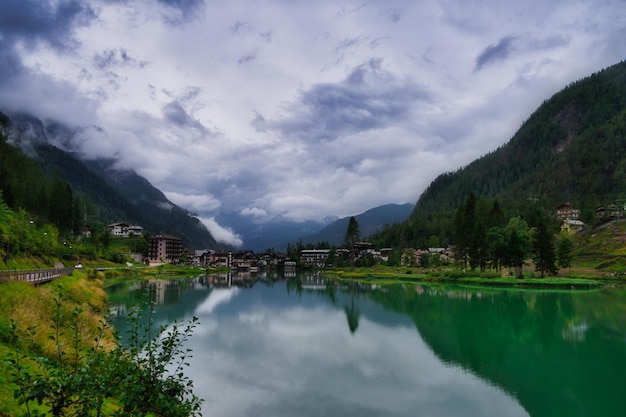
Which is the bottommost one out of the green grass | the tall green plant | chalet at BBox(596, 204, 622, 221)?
the green grass

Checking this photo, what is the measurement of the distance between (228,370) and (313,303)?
3175 cm

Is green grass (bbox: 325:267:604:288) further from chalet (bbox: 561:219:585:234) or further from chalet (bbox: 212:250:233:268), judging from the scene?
chalet (bbox: 212:250:233:268)

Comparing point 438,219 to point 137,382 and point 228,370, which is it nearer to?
point 228,370

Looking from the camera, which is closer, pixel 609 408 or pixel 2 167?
pixel 609 408

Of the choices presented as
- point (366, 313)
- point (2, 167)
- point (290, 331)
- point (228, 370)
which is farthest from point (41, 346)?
point (2, 167)

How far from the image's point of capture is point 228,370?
20031mm

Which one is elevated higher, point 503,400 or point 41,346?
point 41,346

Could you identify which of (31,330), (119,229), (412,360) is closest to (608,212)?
(412,360)

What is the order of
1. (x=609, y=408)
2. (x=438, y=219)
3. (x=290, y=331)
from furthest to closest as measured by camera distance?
1. (x=438, y=219)
2. (x=290, y=331)
3. (x=609, y=408)

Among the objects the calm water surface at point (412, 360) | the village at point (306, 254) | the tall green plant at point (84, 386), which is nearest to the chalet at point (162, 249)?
the village at point (306, 254)

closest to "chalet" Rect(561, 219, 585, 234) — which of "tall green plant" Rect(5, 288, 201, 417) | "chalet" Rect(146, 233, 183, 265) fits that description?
"chalet" Rect(146, 233, 183, 265)

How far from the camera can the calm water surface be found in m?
16.0

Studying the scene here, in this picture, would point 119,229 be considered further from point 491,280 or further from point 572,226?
point 572,226

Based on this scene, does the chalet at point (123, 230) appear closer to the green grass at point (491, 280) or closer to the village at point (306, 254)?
the village at point (306, 254)
